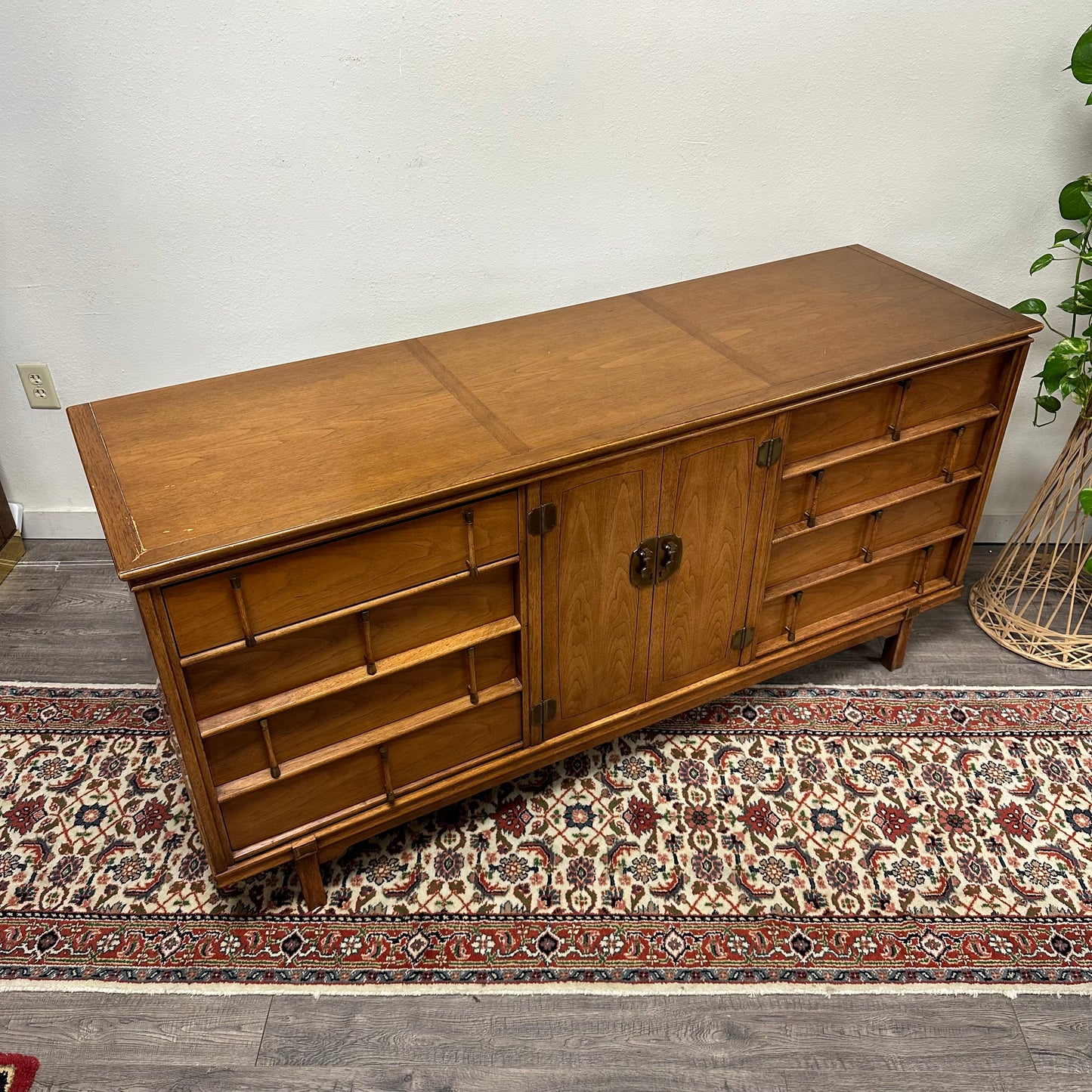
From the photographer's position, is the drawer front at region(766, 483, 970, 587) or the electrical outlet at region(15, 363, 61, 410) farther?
the electrical outlet at region(15, 363, 61, 410)

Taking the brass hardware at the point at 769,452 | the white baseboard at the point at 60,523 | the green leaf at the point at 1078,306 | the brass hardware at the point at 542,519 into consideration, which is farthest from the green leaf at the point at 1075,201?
the white baseboard at the point at 60,523

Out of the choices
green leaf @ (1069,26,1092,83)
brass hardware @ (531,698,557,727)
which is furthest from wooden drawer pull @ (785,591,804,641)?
green leaf @ (1069,26,1092,83)

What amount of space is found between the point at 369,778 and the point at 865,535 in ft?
3.80

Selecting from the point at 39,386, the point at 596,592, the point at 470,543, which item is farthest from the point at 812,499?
the point at 39,386

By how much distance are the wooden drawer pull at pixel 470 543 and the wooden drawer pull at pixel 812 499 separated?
72 centimetres

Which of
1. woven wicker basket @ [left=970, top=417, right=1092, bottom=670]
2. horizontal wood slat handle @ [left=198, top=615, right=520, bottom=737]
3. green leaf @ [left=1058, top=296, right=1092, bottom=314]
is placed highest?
green leaf @ [left=1058, top=296, right=1092, bottom=314]

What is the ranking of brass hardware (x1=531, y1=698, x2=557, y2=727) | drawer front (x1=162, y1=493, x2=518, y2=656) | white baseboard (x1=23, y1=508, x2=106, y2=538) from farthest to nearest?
white baseboard (x1=23, y1=508, x2=106, y2=538)
brass hardware (x1=531, y1=698, x2=557, y2=727)
drawer front (x1=162, y1=493, x2=518, y2=656)

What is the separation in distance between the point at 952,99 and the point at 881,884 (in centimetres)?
173

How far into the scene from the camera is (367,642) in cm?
164

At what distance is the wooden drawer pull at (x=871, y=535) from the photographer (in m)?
2.14

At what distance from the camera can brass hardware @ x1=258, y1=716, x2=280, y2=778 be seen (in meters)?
1.62

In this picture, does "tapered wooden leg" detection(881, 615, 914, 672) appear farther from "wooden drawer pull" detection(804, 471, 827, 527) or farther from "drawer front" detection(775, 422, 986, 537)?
"wooden drawer pull" detection(804, 471, 827, 527)

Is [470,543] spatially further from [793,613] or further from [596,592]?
[793,613]

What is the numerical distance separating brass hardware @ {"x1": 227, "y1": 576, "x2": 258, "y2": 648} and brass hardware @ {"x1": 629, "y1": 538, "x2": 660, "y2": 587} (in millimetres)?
690
